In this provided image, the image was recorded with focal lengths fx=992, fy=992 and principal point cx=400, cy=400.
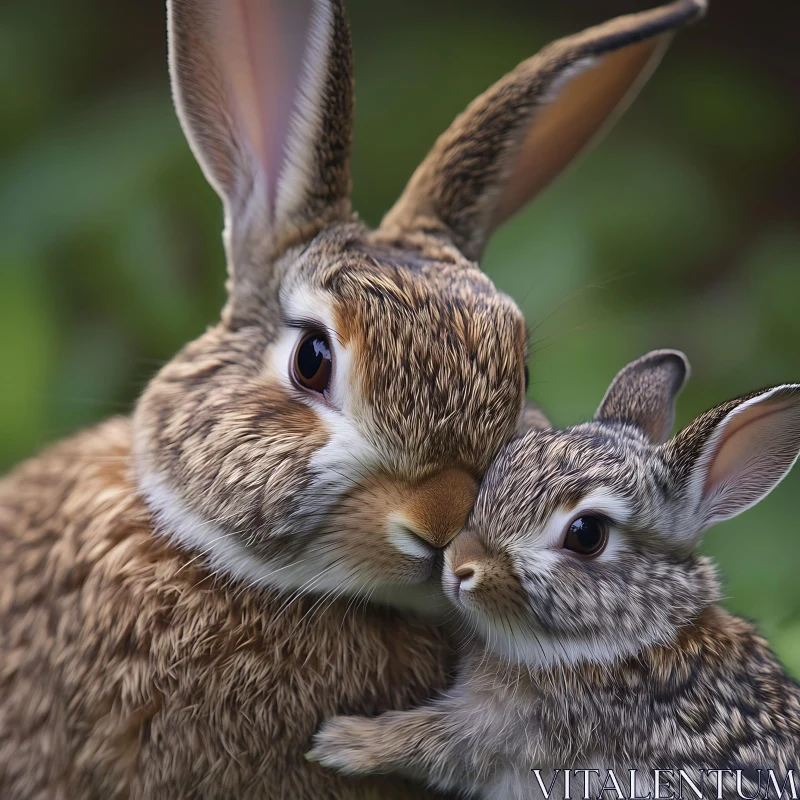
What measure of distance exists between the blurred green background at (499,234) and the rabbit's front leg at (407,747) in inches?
25.3

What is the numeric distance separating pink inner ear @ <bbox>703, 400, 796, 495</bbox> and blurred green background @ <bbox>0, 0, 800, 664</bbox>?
1.52 ft

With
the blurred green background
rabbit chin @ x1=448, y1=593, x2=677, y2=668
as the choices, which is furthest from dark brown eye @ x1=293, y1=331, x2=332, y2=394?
the blurred green background

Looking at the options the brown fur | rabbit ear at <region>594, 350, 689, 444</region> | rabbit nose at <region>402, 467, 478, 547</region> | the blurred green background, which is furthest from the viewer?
the blurred green background

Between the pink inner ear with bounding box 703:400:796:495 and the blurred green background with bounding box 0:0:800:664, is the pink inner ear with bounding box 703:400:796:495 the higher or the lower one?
the lower one

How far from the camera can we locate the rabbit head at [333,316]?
2.85 feet

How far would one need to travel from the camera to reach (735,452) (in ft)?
3.29

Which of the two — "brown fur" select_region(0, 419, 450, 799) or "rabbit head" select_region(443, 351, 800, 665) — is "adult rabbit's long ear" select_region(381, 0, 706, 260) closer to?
"rabbit head" select_region(443, 351, 800, 665)

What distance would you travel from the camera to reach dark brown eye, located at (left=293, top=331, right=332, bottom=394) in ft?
3.05

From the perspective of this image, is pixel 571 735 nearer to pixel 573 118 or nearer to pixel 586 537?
pixel 586 537

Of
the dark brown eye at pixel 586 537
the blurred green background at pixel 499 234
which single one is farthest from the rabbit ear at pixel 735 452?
the blurred green background at pixel 499 234

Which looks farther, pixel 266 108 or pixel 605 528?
pixel 266 108

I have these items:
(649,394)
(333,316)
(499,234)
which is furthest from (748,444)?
(499,234)

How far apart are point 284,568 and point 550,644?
0.26 metres

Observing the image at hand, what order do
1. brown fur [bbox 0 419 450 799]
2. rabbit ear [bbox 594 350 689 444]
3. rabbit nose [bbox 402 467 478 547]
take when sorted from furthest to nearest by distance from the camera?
rabbit ear [bbox 594 350 689 444] → brown fur [bbox 0 419 450 799] → rabbit nose [bbox 402 467 478 547]
